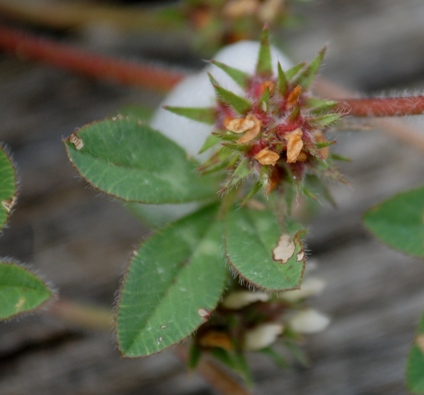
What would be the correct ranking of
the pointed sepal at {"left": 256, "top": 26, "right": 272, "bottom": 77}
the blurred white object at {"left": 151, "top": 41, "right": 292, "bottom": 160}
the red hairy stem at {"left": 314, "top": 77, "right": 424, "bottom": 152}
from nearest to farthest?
the pointed sepal at {"left": 256, "top": 26, "right": 272, "bottom": 77} → the blurred white object at {"left": 151, "top": 41, "right": 292, "bottom": 160} → the red hairy stem at {"left": 314, "top": 77, "right": 424, "bottom": 152}

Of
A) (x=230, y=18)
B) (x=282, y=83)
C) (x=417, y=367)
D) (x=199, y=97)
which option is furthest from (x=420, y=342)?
(x=230, y=18)

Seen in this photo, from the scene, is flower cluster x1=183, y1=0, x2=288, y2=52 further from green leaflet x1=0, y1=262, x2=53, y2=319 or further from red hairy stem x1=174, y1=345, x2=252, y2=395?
green leaflet x1=0, y1=262, x2=53, y2=319

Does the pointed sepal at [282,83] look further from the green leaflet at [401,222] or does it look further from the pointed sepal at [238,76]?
the green leaflet at [401,222]

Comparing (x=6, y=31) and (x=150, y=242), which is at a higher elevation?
(x=6, y=31)

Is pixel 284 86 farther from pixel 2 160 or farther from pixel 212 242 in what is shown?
pixel 2 160

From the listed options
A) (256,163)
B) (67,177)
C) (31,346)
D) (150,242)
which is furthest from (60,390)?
(256,163)

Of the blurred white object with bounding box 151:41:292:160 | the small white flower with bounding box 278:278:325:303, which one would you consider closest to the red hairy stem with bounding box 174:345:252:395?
the small white flower with bounding box 278:278:325:303

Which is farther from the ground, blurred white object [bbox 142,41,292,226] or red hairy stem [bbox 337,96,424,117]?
blurred white object [bbox 142,41,292,226]

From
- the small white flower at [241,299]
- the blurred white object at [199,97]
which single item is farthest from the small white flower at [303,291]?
the blurred white object at [199,97]

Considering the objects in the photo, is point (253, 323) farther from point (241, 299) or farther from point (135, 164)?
point (135, 164)
